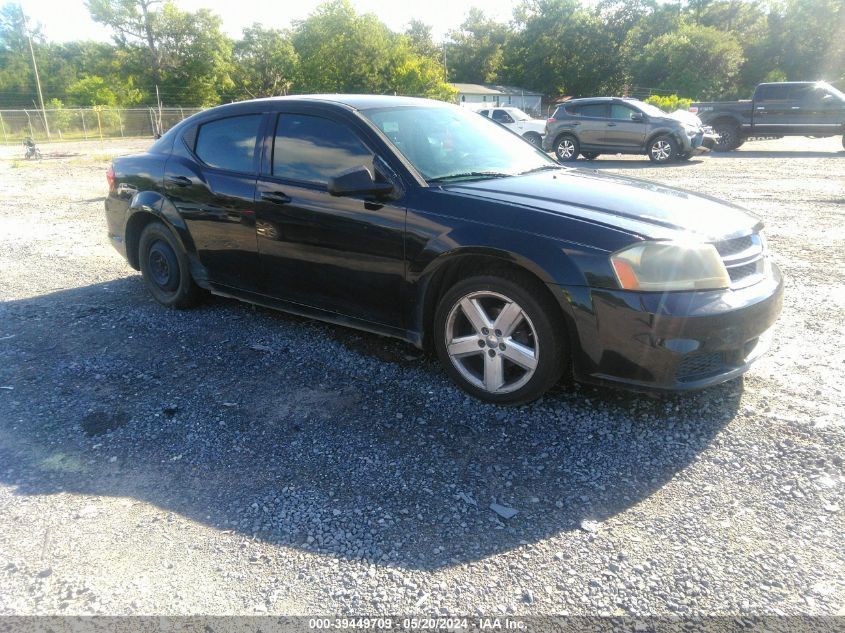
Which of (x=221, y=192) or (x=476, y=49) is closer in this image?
(x=221, y=192)

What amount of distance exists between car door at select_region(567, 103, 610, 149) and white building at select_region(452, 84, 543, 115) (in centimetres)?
4833

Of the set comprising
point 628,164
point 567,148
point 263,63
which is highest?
point 263,63

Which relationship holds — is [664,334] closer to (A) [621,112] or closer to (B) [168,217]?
(B) [168,217]

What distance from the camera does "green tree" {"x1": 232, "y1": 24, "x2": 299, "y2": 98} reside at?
61781 mm

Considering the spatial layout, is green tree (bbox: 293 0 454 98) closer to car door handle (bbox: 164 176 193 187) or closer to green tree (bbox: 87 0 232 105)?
green tree (bbox: 87 0 232 105)

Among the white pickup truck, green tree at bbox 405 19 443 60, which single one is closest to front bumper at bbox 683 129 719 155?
the white pickup truck

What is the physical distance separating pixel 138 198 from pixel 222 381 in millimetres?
2177

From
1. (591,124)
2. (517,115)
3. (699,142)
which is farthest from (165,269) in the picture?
(517,115)

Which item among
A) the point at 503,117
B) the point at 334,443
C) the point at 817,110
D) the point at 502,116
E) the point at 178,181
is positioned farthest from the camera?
the point at 502,116

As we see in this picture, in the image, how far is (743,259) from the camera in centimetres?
324

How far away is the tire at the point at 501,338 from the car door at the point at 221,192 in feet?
5.44

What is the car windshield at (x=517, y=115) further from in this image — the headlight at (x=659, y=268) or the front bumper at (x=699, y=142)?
the headlight at (x=659, y=268)

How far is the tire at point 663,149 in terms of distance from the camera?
648 inches

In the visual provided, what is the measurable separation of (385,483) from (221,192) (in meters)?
2.68
